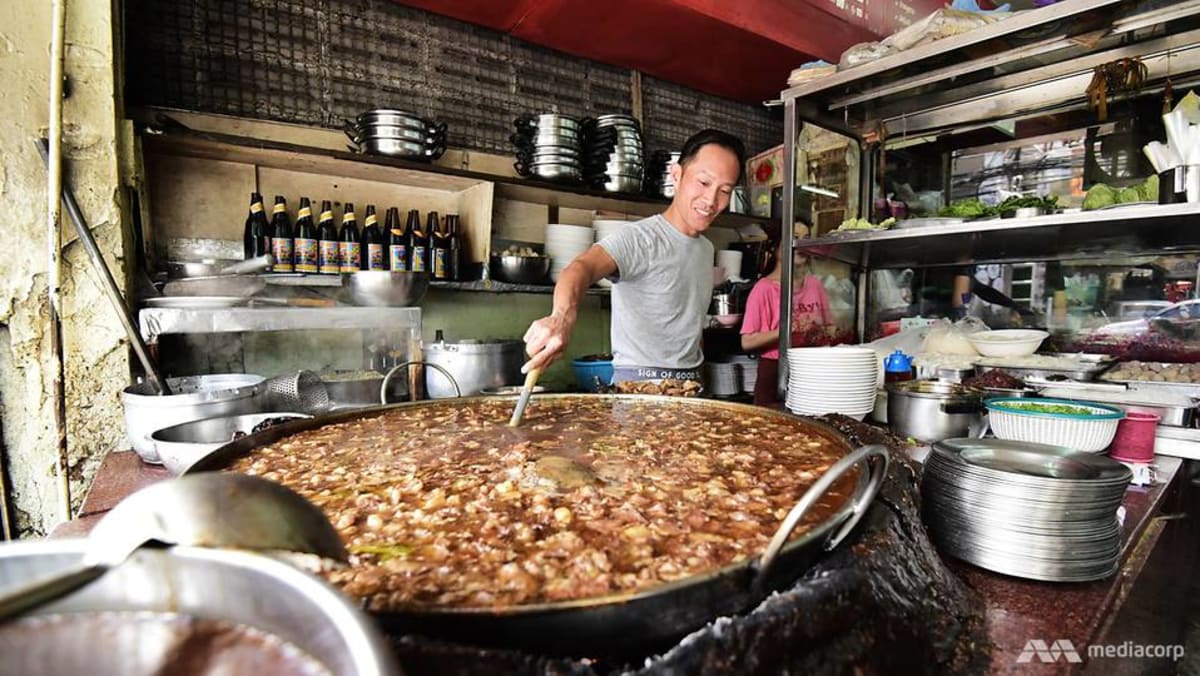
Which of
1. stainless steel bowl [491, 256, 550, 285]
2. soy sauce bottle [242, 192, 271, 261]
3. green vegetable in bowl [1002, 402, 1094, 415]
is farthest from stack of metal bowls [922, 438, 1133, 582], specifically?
soy sauce bottle [242, 192, 271, 261]

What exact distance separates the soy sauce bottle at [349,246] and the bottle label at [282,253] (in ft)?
0.87

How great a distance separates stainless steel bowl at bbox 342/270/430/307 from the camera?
2.99 meters

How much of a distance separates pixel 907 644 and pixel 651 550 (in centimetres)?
42

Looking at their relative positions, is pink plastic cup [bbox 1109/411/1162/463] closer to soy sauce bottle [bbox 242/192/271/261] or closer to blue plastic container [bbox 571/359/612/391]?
blue plastic container [bbox 571/359/612/391]

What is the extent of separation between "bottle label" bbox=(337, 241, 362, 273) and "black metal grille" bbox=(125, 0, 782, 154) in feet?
2.86

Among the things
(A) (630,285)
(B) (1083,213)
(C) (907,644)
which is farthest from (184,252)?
(B) (1083,213)

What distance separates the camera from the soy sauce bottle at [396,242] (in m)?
3.55

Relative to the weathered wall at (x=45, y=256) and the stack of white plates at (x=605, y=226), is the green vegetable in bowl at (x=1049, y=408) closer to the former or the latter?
the stack of white plates at (x=605, y=226)

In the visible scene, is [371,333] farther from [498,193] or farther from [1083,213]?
[1083,213]

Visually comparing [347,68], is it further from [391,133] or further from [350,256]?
[350,256]

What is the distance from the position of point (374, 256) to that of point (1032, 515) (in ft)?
11.3

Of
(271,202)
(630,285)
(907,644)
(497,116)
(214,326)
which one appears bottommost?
(907,644)

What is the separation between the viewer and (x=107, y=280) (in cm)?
219

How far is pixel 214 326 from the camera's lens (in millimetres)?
2588
